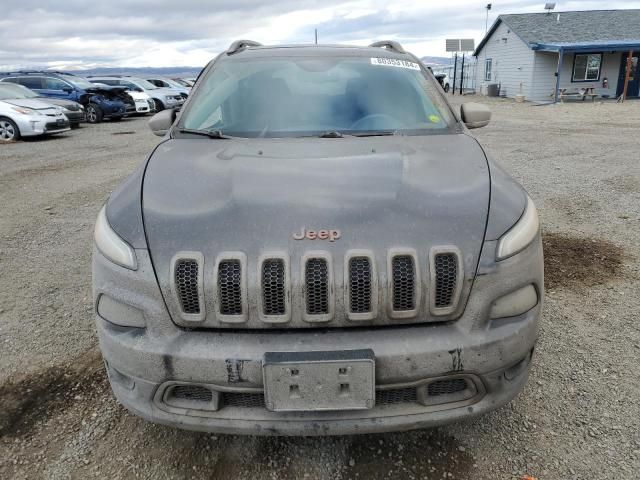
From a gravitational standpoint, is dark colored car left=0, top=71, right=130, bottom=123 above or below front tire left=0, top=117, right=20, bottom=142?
above

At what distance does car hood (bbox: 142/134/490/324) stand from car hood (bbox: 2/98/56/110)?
12.7 m

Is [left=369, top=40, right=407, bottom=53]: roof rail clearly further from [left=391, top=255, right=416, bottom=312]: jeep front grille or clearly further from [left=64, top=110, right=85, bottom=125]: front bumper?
[left=64, top=110, right=85, bottom=125]: front bumper

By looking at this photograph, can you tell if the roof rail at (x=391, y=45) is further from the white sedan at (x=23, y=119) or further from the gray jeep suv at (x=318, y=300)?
the white sedan at (x=23, y=119)

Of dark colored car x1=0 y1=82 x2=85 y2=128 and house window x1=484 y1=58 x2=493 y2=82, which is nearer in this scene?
dark colored car x1=0 y1=82 x2=85 y2=128

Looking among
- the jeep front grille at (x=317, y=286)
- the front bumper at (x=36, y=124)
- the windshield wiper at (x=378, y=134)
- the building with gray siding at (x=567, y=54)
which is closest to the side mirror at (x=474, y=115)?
the windshield wiper at (x=378, y=134)

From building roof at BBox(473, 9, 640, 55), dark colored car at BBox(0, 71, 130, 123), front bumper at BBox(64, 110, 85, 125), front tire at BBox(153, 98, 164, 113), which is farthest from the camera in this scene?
building roof at BBox(473, 9, 640, 55)

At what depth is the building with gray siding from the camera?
25391 mm

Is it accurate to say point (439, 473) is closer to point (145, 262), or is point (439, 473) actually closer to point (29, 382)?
point (145, 262)

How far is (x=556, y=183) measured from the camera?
7316 mm

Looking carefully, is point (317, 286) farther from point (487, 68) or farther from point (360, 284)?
point (487, 68)

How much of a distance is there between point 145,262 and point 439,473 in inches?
59.6

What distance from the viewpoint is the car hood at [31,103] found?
42.3 feet

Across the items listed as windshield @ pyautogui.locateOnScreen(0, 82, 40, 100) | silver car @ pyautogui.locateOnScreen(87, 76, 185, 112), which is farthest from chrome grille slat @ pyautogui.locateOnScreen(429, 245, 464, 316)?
silver car @ pyautogui.locateOnScreen(87, 76, 185, 112)

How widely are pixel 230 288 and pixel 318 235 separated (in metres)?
0.38
